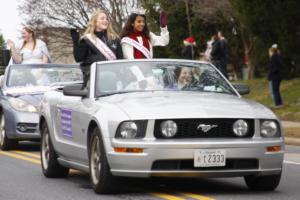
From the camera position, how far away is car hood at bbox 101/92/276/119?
960 centimetres

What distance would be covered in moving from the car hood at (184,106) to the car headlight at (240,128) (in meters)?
0.07

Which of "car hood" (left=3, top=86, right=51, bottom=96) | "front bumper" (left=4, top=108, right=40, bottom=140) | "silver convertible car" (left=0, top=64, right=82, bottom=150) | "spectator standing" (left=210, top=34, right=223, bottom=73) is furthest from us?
"spectator standing" (left=210, top=34, right=223, bottom=73)

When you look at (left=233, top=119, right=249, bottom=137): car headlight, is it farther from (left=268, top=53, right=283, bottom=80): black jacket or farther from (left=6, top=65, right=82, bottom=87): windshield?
(left=268, top=53, right=283, bottom=80): black jacket

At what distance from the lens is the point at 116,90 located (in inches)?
423

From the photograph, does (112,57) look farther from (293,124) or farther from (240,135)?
(293,124)

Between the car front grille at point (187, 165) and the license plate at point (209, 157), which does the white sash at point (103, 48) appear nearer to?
the car front grille at point (187, 165)

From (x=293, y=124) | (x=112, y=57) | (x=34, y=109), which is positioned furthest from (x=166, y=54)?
(x=112, y=57)

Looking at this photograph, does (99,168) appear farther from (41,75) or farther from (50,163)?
(41,75)

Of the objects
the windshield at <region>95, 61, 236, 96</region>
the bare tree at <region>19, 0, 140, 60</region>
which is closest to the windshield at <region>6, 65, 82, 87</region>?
the windshield at <region>95, 61, 236, 96</region>

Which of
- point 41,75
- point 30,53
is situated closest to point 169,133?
point 41,75

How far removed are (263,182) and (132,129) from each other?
1.46 meters

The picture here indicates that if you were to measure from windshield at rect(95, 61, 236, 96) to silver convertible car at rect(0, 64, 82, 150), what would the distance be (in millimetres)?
5189

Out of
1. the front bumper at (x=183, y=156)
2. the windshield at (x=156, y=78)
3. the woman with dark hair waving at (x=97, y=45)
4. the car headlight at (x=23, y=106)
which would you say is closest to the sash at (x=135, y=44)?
the woman with dark hair waving at (x=97, y=45)

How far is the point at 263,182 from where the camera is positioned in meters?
10.1
